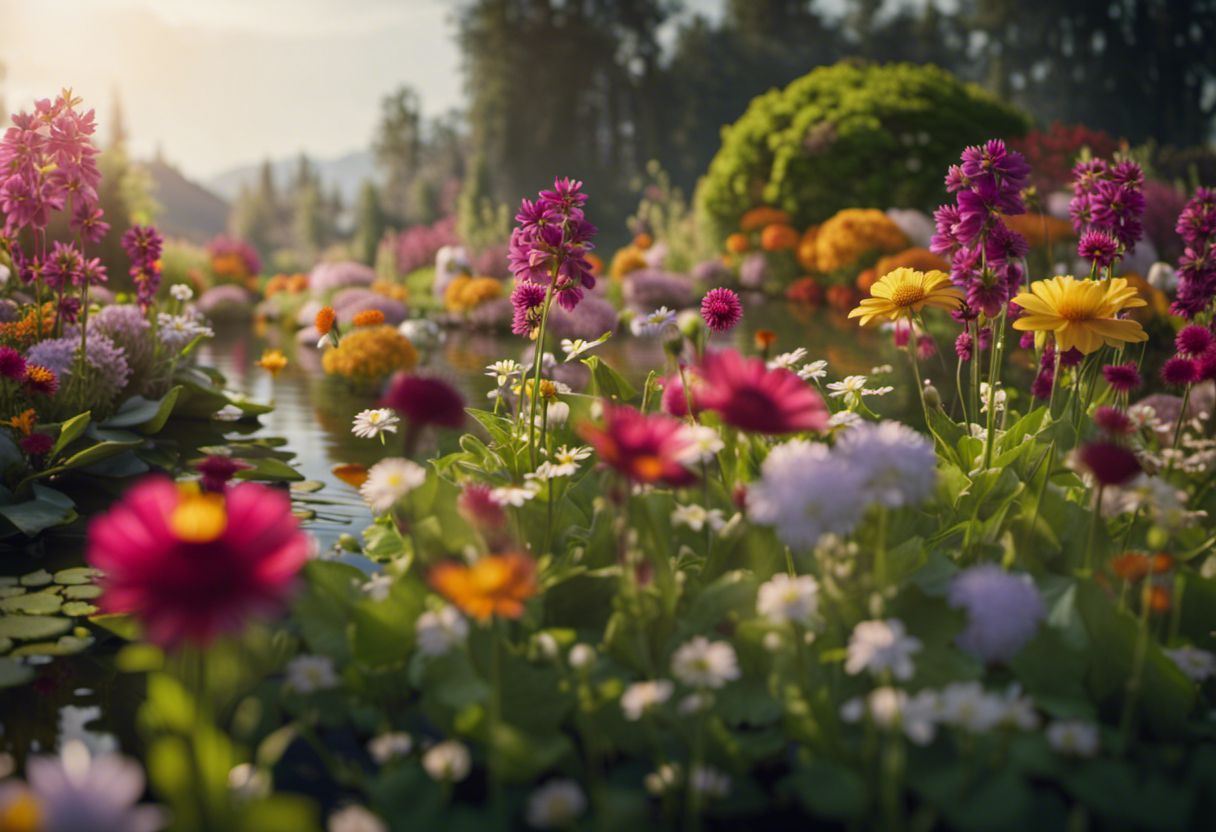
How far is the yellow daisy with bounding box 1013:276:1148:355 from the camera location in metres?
2.02

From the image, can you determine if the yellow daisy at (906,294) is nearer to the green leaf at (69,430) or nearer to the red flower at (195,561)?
the red flower at (195,561)

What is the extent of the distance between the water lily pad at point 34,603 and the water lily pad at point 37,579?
0.08 metres

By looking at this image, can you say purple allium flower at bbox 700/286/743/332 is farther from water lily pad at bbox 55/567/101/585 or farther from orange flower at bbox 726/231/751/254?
orange flower at bbox 726/231/751/254

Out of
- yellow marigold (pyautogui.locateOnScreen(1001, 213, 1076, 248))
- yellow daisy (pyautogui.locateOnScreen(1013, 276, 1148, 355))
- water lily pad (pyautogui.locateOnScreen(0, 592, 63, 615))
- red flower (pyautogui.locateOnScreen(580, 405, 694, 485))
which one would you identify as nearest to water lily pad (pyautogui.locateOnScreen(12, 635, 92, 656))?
water lily pad (pyautogui.locateOnScreen(0, 592, 63, 615))

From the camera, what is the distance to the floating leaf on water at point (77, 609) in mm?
2207

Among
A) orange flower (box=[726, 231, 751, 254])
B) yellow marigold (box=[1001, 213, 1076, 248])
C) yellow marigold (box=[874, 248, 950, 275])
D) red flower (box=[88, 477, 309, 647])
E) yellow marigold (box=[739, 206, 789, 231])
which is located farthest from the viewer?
yellow marigold (box=[739, 206, 789, 231])

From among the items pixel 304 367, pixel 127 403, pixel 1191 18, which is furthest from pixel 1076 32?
pixel 127 403

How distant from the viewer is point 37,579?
242 cm

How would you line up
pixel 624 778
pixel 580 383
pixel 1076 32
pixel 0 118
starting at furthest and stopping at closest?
pixel 1076 32
pixel 0 118
pixel 580 383
pixel 624 778

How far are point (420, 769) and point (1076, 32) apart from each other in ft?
105

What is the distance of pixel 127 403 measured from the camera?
11.9 feet

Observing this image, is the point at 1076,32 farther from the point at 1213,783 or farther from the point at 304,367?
Result: the point at 1213,783

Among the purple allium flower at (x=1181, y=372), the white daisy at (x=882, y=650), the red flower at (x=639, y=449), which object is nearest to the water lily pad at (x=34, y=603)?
the red flower at (x=639, y=449)

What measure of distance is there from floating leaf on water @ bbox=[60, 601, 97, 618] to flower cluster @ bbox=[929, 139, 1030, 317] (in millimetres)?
2155
